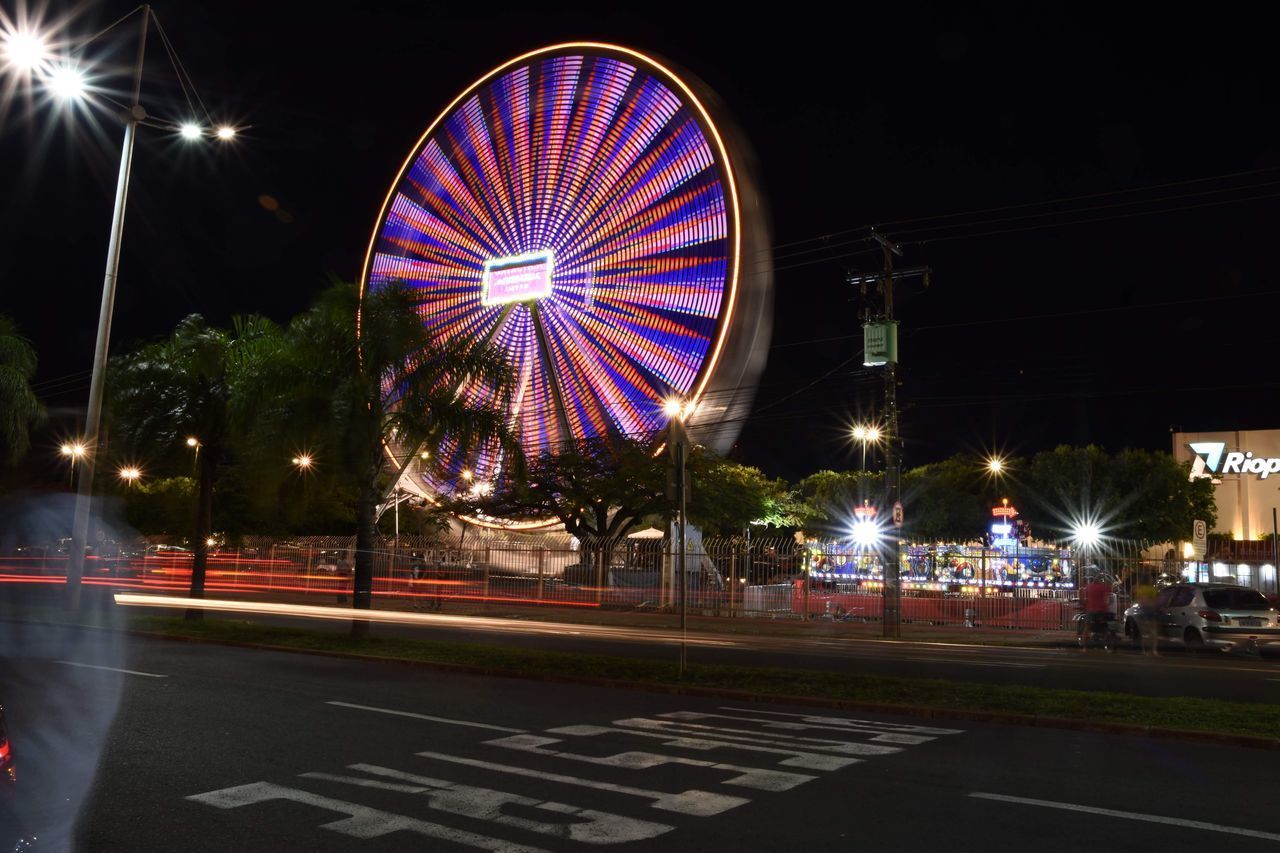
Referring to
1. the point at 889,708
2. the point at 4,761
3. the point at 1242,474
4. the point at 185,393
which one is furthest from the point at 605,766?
the point at 1242,474

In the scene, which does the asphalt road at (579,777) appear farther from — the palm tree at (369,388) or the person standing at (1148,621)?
the person standing at (1148,621)

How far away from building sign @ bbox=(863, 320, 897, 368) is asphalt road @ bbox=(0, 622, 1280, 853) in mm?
13120

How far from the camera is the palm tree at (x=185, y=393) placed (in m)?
23.1

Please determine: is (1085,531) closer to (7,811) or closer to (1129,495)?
(1129,495)

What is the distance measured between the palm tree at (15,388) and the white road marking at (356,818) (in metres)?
25.2

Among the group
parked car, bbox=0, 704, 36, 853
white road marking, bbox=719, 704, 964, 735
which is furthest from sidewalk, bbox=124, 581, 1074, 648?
parked car, bbox=0, 704, 36, 853

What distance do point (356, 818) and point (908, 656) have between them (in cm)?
1351

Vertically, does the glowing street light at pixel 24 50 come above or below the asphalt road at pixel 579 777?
above

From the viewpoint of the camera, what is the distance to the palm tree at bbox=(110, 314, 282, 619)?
909 inches

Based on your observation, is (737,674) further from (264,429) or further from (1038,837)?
(264,429)

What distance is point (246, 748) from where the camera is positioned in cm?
842

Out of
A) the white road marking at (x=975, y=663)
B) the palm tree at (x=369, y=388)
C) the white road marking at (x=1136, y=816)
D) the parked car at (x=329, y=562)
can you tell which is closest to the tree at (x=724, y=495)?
the parked car at (x=329, y=562)

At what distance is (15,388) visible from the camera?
2802cm

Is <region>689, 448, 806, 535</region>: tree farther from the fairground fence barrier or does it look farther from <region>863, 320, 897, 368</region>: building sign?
<region>863, 320, 897, 368</region>: building sign
